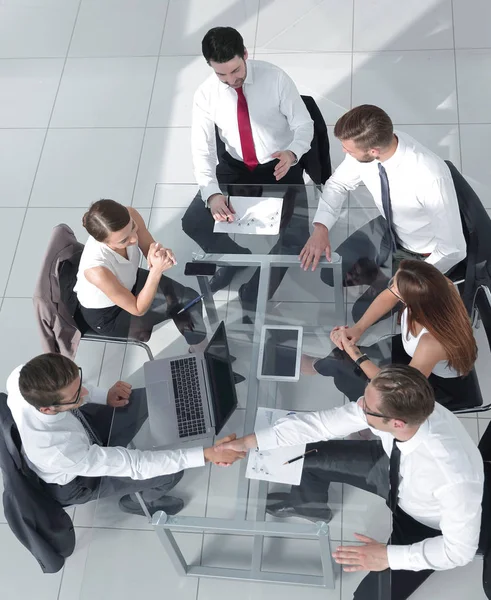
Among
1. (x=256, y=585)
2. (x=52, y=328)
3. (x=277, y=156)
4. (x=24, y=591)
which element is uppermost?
(x=277, y=156)

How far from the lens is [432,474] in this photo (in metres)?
2.14

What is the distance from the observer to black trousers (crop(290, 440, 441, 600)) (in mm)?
2223

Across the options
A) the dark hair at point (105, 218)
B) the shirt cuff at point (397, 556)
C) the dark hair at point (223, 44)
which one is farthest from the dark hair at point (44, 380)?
the dark hair at point (223, 44)

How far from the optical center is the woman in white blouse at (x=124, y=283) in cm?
281

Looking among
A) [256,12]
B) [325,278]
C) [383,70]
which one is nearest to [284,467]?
[325,278]

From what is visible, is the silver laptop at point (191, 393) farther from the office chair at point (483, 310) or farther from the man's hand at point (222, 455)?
the office chair at point (483, 310)

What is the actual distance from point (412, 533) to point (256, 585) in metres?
0.59

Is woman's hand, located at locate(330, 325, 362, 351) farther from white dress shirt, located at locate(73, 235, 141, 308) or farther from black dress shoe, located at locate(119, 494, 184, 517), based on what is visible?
white dress shirt, located at locate(73, 235, 141, 308)

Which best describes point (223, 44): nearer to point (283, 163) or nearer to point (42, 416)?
point (283, 163)

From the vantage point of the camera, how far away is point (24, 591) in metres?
3.09

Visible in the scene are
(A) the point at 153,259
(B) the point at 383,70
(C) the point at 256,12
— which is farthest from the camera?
(C) the point at 256,12

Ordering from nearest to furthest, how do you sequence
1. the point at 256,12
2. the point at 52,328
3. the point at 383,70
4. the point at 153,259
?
1. the point at 153,259
2. the point at 52,328
3. the point at 383,70
4. the point at 256,12

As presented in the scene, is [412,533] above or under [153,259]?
under

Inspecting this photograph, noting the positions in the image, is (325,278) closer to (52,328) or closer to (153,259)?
(153,259)
